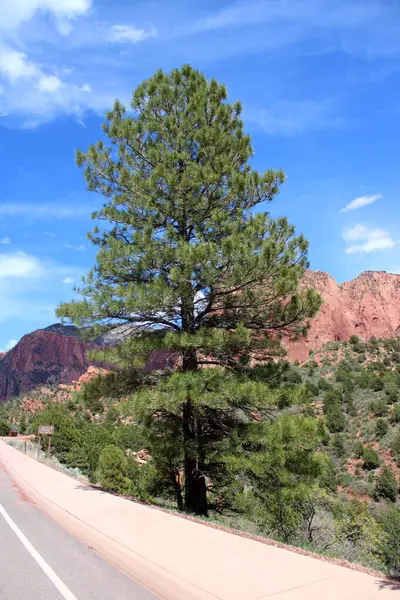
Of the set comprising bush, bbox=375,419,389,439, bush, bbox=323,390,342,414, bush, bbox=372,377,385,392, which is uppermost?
bush, bbox=372,377,385,392

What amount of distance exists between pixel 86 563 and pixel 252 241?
6871 mm

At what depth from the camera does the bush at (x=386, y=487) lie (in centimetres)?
2491

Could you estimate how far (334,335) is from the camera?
75500 millimetres

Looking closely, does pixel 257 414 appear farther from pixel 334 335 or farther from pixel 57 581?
pixel 334 335

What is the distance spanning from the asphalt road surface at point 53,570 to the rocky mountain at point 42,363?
338 feet

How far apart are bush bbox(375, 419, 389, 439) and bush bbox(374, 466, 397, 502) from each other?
276 inches

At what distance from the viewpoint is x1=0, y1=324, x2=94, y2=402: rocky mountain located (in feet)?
359

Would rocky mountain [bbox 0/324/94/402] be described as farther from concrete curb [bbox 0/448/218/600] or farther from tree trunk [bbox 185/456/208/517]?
concrete curb [bbox 0/448/218/600]

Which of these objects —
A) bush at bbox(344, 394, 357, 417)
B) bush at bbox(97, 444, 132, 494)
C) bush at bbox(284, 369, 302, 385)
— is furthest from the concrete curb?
bush at bbox(344, 394, 357, 417)

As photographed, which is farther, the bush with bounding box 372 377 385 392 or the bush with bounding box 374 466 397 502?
the bush with bounding box 372 377 385 392

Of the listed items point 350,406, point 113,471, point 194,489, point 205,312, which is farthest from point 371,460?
point 205,312

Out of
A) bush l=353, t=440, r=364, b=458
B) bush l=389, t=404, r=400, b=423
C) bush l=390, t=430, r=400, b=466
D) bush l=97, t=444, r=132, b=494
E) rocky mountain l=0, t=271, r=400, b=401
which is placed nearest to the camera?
bush l=97, t=444, r=132, b=494

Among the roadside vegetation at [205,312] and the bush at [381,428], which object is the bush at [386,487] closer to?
the bush at [381,428]

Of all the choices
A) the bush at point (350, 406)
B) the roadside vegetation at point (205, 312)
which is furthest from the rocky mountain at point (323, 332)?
the roadside vegetation at point (205, 312)
